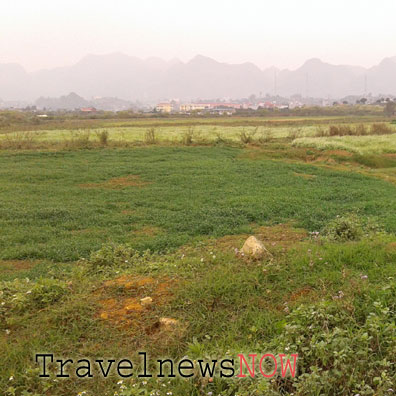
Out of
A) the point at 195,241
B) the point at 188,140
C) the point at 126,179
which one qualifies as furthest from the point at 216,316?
the point at 188,140

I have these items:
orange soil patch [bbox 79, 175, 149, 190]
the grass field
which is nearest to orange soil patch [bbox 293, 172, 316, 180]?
the grass field

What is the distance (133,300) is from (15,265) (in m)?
3.16

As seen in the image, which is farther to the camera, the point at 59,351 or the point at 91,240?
the point at 91,240

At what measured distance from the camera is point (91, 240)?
25.2ft

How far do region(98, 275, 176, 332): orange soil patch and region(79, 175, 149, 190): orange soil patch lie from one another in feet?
26.3

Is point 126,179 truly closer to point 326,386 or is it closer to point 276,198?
point 276,198

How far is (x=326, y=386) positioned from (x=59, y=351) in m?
2.55

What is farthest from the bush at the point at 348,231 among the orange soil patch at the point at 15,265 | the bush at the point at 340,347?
the orange soil patch at the point at 15,265

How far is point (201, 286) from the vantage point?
4625 mm

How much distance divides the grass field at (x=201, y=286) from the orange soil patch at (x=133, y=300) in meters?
0.02

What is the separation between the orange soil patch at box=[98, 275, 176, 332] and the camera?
166 inches

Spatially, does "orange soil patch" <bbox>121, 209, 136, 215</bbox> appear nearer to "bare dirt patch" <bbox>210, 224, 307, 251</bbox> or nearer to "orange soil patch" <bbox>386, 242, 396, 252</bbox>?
"bare dirt patch" <bbox>210, 224, 307, 251</bbox>

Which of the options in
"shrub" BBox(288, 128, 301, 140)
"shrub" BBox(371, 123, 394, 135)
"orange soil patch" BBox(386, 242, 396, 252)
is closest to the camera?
"orange soil patch" BBox(386, 242, 396, 252)

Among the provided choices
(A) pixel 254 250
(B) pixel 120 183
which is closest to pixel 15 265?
(A) pixel 254 250
